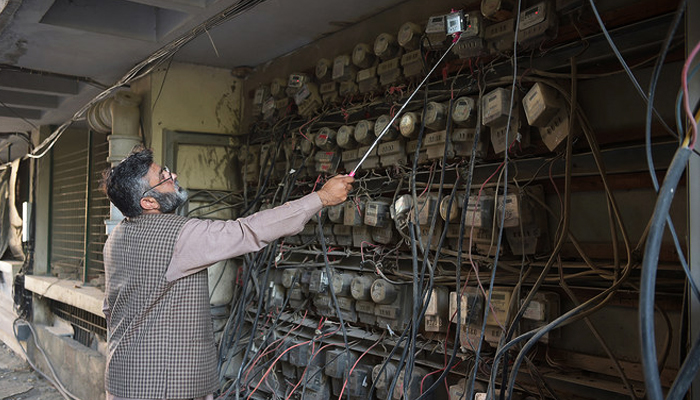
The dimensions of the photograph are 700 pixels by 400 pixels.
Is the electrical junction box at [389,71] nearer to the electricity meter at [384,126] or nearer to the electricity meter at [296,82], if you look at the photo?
the electricity meter at [384,126]

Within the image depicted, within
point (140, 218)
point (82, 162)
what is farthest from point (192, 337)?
point (82, 162)

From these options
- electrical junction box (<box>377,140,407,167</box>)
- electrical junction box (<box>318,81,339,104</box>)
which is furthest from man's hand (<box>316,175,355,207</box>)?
electrical junction box (<box>318,81,339,104</box>)

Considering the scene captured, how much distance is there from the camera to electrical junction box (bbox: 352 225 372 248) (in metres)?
2.92

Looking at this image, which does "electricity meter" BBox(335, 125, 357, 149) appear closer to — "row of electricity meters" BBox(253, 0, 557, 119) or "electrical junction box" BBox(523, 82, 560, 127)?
"row of electricity meters" BBox(253, 0, 557, 119)

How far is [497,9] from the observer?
2236 millimetres

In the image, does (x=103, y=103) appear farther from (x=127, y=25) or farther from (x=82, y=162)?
(x=82, y=162)

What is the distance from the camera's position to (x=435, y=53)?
8.56 feet

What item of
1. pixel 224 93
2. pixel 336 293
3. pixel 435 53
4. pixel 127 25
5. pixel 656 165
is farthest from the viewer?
pixel 224 93

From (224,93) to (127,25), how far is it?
89 centimetres

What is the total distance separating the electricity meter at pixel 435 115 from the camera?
8.17 ft

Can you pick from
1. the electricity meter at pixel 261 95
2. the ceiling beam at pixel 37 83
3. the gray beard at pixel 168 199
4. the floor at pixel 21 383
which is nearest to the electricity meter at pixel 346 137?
the electricity meter at pixel 261 95

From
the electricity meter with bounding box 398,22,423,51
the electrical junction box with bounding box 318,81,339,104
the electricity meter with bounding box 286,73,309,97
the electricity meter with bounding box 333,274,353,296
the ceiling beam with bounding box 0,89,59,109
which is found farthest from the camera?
the ceiling beam with bounding box 0,89,59,109

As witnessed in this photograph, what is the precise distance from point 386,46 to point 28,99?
4.04m

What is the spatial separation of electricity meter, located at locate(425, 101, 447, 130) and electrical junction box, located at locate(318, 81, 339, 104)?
87 centimetres
